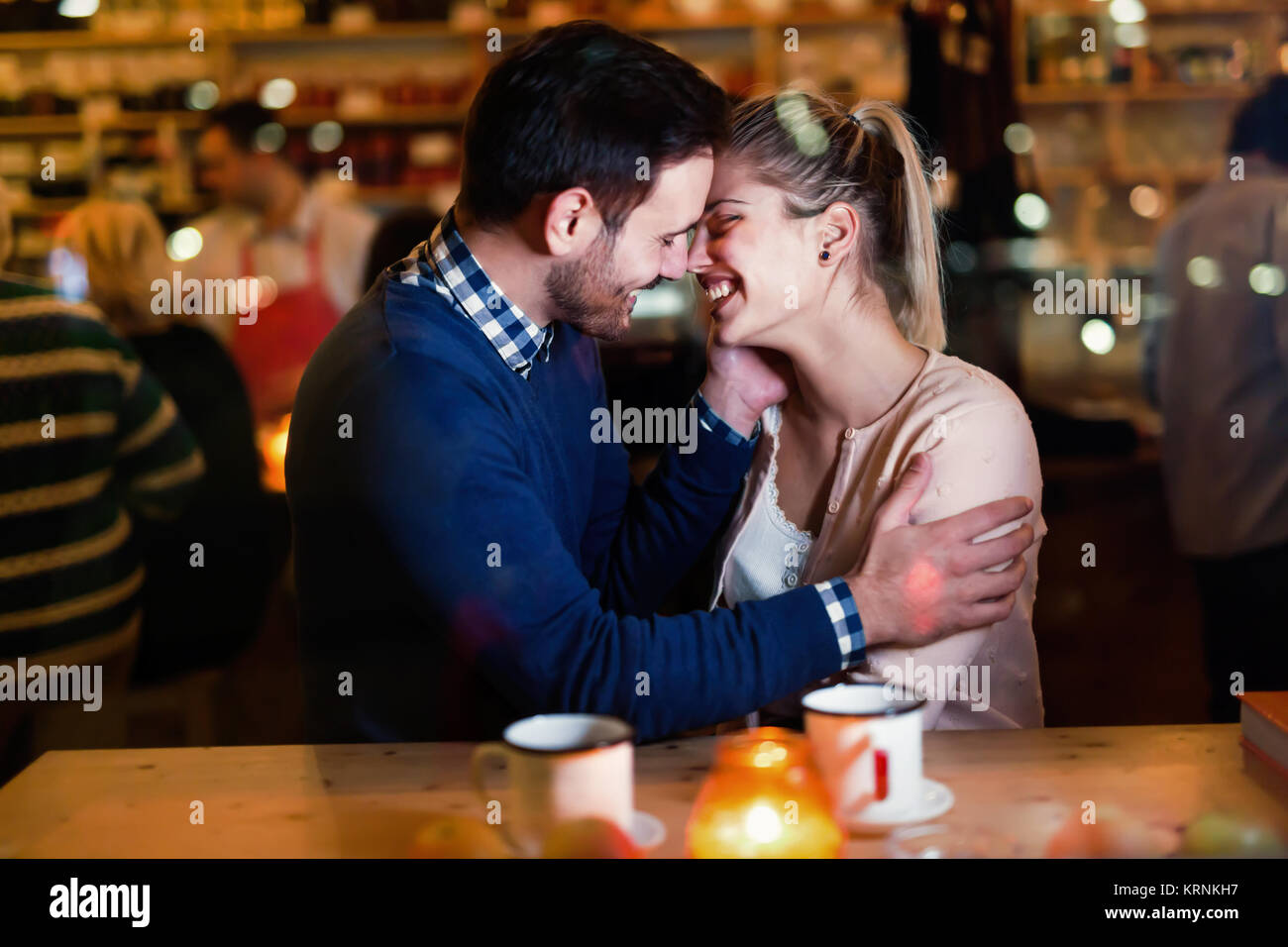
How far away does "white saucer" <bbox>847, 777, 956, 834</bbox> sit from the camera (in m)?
0.83

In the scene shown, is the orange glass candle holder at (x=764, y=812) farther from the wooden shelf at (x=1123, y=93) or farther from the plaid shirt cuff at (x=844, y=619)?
the wooden shelf at (x=1123, y=93)

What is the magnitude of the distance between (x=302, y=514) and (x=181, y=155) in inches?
138

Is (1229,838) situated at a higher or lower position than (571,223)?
lower

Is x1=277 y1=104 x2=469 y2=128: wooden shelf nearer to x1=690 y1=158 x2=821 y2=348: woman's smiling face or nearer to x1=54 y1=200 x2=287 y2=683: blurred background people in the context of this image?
x1=54 y1=200 x2=287 y2=683: blurred background people

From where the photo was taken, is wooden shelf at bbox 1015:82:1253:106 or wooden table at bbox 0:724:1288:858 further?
wooden shelf at bbox 1015:82:1253:106

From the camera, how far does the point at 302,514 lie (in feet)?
3.97

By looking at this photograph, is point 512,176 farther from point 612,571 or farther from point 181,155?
point 181,155

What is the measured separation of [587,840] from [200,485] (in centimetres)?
164

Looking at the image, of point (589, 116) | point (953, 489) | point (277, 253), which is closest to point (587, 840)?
point (953, 489)

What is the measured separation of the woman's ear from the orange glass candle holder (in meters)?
0.61

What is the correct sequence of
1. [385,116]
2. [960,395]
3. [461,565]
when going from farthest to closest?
1. [385,116]
2. [960,395]
3. [461,565]

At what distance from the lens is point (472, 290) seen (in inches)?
47.2

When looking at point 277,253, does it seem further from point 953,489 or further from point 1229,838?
point 1229,838

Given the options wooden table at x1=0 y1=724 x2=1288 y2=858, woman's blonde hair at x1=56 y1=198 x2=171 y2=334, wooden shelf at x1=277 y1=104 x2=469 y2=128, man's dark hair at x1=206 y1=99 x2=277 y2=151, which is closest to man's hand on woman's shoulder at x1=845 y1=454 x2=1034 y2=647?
wooden table at x1=0 y1=724 x2=1288 y2=858
